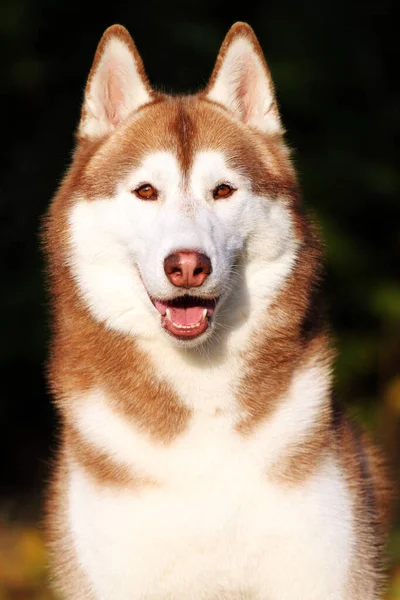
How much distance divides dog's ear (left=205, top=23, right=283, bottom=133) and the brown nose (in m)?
1.02

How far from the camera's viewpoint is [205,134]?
412 centimetres

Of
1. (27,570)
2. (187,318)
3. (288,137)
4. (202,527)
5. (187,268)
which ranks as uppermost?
(288,137)

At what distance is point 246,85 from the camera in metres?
4.44

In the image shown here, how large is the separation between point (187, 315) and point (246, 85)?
3.80ft

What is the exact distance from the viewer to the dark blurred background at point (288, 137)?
363 inches

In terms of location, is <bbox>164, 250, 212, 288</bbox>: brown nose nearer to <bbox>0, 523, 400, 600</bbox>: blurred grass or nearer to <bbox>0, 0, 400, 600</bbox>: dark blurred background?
<bbox>0, 523, 400, 600</bbox>: blurred grass

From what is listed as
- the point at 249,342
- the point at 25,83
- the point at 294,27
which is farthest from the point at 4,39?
the point at 249,342

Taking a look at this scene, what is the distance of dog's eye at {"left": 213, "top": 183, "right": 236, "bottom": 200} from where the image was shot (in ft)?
13.1

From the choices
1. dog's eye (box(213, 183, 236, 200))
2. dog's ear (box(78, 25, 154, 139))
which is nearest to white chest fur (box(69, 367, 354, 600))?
dog's eye (box(213, 183, 236, 200))

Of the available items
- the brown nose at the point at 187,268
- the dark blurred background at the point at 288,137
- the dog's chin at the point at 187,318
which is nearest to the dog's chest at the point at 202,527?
the dog's chin at the point at 187,318

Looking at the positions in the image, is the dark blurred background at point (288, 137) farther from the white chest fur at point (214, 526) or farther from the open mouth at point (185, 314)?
the open mouth at point (185, 314)

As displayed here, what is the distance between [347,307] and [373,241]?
741 millimetres

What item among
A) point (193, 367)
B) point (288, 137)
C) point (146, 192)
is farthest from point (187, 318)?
point (288, 137)

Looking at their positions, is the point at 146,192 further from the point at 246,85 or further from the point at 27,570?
the point at 27,570
